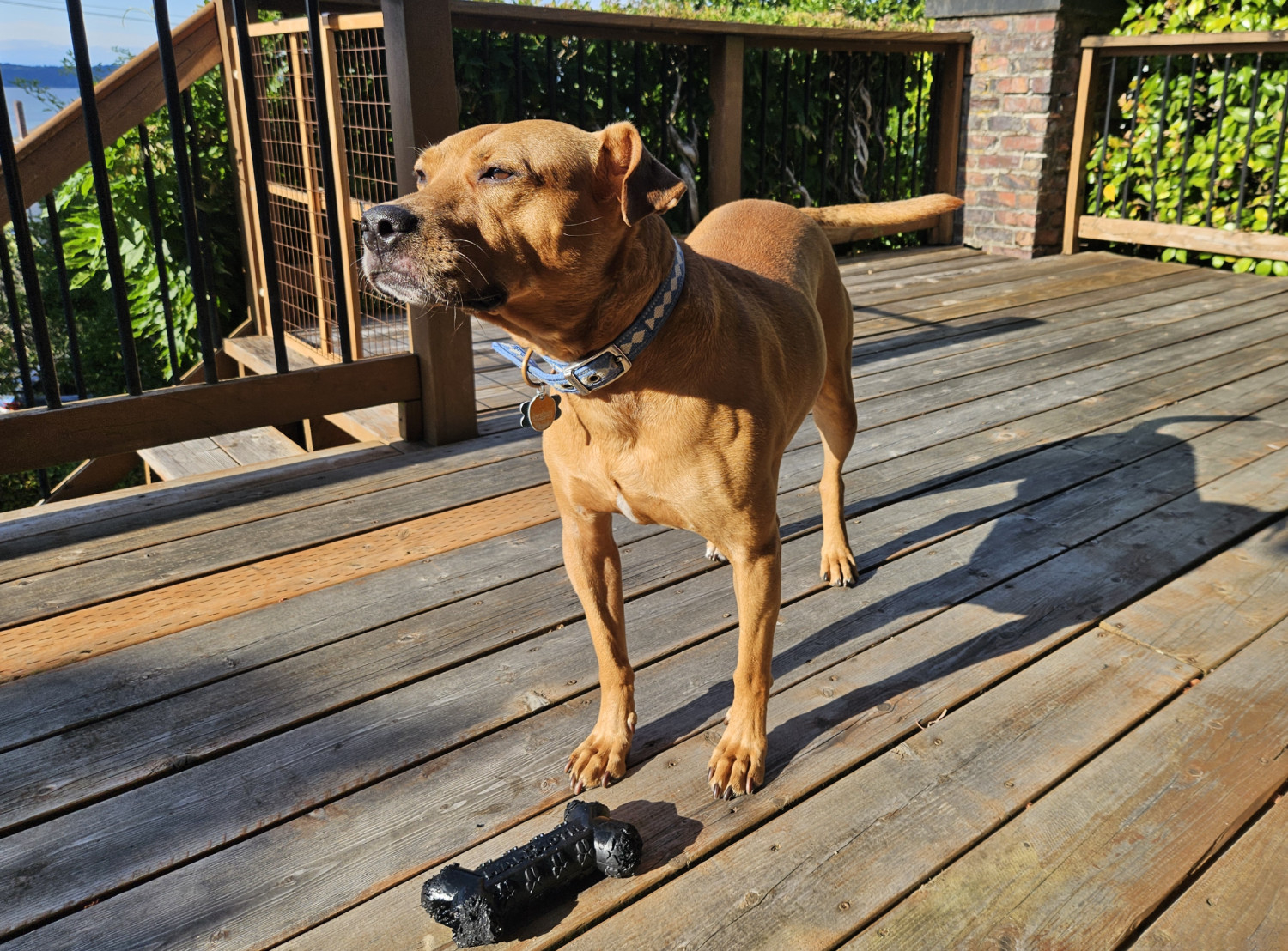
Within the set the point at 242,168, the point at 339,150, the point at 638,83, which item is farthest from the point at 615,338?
the point at 638,83

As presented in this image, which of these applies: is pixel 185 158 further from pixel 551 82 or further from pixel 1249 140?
pixel 1249 140

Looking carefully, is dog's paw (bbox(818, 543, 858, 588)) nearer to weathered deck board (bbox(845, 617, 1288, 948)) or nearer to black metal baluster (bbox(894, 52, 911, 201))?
weathered deck board (bbox(845, 617, 1288, 948))

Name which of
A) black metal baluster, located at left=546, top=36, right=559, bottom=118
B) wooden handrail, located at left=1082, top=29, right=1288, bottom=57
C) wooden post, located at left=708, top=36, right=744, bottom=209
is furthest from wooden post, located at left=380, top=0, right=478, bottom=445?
wooden handrail, located at left=1082, top=29, right=1288, bottom=57

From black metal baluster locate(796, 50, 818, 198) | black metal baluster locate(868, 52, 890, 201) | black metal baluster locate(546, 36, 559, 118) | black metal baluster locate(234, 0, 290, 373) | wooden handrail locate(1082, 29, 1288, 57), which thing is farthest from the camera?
black metal baluster locate(868, 52, 890, 201)

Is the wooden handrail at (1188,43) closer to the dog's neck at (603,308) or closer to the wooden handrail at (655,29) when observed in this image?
the wooden handrail at (655,29)

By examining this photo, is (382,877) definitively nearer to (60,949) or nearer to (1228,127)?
(60,949)

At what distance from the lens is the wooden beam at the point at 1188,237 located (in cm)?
651

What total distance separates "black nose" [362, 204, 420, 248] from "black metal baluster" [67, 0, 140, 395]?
1.62m

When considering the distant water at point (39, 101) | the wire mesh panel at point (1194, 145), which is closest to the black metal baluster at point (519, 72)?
the distant water at point (39, 101)

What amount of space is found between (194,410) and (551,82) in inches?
145

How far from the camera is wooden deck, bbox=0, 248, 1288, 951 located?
5.38 feet

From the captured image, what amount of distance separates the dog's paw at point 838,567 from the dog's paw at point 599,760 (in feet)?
3.09

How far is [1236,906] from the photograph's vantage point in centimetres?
161

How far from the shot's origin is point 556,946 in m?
1.56
